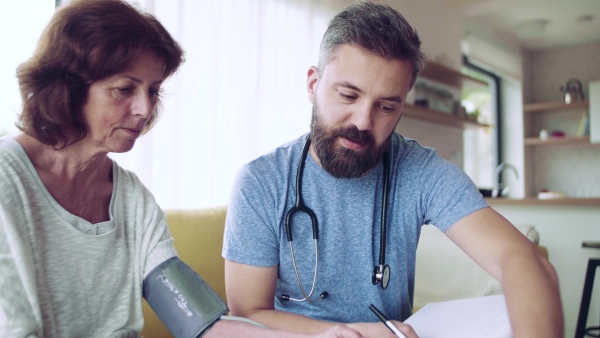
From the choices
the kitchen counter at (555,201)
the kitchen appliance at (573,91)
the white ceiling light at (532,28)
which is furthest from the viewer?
the kitchen appliance at (573,91)

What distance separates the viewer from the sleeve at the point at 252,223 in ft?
3.70

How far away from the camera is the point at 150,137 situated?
218 centimetres

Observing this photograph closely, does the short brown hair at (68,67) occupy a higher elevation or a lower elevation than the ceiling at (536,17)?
lower

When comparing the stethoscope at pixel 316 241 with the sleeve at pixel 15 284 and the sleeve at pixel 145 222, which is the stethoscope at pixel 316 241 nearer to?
the sleeve at pixel 145 222

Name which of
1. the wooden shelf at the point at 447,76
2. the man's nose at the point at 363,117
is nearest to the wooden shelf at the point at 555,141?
the wooden shelf at the point at 447,76

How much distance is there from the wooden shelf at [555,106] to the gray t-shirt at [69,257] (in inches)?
212

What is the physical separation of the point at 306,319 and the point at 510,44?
17.6 ft

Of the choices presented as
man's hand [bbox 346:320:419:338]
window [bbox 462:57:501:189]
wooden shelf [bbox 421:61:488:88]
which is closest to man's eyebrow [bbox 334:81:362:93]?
man's hand [bbox 346:320:419:338]

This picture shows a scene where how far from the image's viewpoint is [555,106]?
214 inches

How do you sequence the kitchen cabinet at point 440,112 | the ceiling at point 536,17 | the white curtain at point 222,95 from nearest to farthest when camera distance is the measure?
the white curtain at point 222,95
the kitchen cabinet at point 440,112
the ceiling at point 536,17

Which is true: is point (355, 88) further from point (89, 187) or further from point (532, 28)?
point (532, 28)

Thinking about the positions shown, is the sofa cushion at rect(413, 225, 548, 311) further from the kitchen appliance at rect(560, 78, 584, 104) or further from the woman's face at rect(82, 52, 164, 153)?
the kitchen appliance at rect(560, 78, 584, 104)

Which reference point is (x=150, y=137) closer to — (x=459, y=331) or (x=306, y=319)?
(x=306, y=319)

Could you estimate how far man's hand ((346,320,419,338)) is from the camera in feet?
2.90
